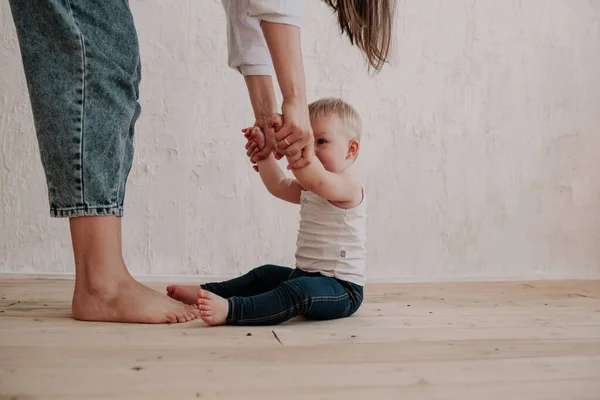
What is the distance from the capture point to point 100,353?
0.90 m

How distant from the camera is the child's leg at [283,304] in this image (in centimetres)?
113

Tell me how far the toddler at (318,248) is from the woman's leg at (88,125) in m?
0.16

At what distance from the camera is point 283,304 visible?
117cm

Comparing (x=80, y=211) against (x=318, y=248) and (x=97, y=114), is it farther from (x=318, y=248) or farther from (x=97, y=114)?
(x=318, y=248)

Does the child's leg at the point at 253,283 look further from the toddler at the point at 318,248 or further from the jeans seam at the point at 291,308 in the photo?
the jeans seam at the point at 291,308

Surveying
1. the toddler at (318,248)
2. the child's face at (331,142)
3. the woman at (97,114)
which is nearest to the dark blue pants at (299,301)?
the toddler at (318,248)

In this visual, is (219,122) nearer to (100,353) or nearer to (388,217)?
(388,217)

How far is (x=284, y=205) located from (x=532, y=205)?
2.65 ft

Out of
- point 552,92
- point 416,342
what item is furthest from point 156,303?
point 552,92

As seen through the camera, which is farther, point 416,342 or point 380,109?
point 380,109

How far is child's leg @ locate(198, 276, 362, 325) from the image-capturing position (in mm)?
1135

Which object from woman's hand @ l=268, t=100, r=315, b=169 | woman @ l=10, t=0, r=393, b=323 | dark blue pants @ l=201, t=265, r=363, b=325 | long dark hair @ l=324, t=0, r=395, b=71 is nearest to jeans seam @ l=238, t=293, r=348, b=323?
dark blue pants @ l=201, t=265, r=363, b=325

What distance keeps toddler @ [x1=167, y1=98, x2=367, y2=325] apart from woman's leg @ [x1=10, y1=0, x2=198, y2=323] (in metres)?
0.16

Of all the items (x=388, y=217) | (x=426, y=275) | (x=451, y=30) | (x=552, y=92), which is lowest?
(x=426, y=275)
